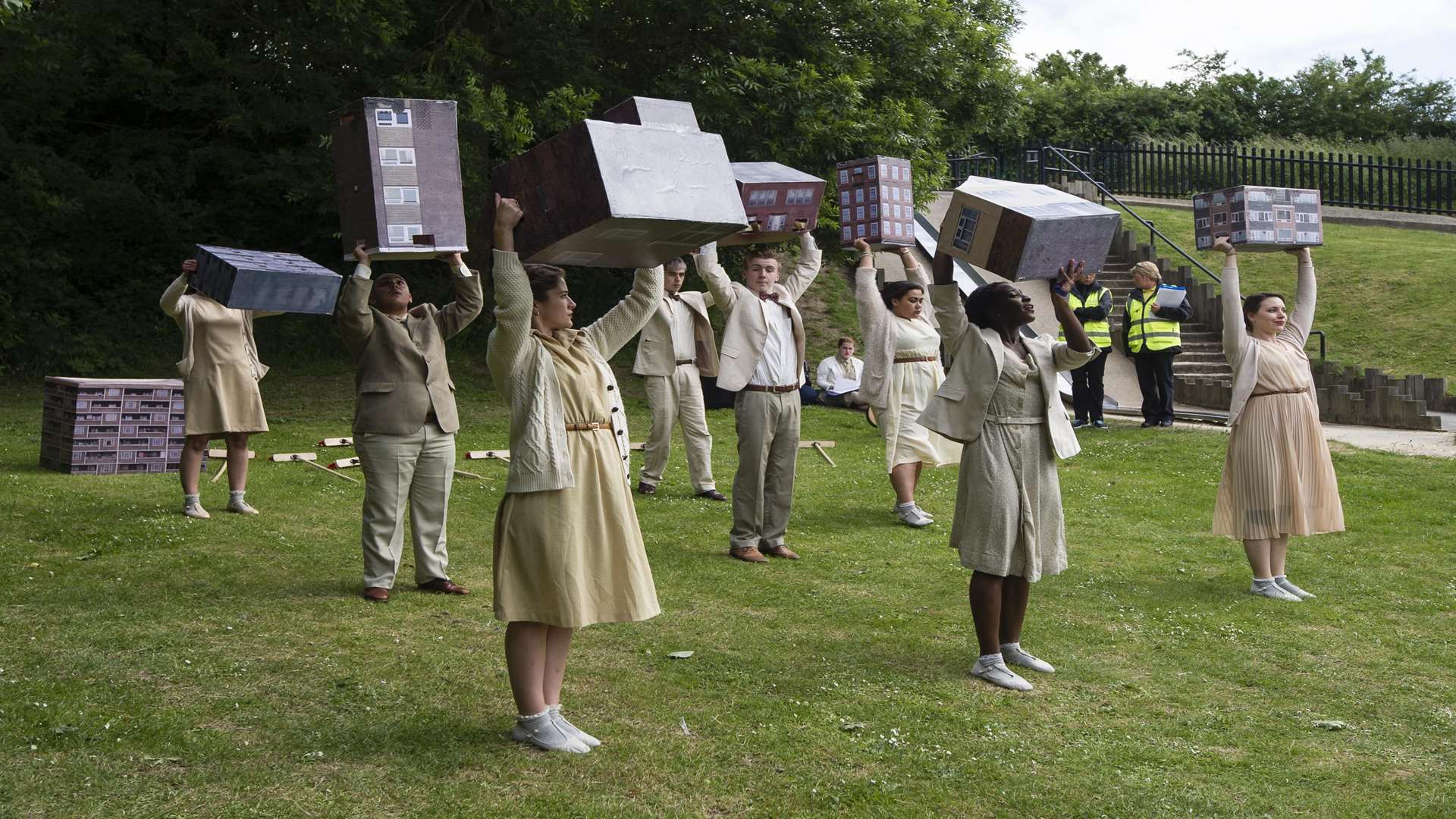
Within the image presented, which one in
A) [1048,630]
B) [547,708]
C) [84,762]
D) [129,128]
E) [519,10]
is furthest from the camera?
[129,128]

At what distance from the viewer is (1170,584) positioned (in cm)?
888

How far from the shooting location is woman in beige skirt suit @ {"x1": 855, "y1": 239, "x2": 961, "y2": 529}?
421 inches

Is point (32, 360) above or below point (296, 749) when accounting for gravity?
above

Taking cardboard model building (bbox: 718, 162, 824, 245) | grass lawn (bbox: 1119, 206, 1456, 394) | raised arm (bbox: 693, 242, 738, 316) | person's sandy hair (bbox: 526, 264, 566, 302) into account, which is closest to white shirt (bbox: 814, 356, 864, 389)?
grass lawn (bbox: 1119, 206, 1456, 394)

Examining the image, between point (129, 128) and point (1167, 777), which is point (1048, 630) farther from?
point (129, 128)

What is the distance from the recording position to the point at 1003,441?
6480 millimetres

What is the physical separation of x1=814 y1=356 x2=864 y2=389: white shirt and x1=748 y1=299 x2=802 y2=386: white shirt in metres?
8.82

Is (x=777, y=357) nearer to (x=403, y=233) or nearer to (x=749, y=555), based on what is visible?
(x=749, y=555)

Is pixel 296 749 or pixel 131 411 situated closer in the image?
pixel 296 749

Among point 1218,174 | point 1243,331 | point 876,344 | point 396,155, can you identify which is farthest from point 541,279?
point 1218,174

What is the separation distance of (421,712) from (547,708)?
680 mm

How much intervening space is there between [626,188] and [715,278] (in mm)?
4615

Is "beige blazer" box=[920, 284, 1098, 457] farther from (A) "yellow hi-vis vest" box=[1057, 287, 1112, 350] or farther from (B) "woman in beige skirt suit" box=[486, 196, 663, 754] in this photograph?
(A) "yellow hi-vis vest" box=[1057, 287, 1112, 350]

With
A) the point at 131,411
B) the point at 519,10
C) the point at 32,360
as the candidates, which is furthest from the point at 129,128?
the point at 131,411
